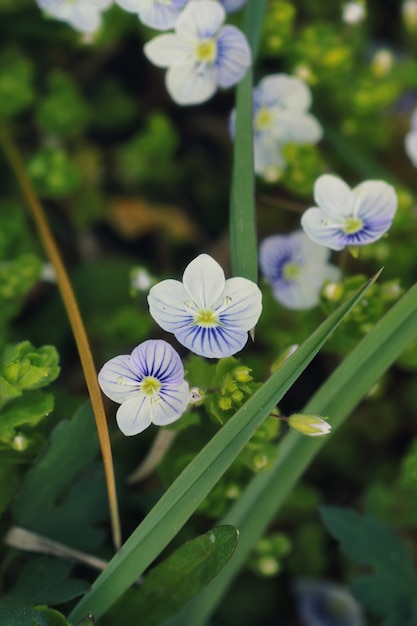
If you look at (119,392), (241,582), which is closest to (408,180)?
(241,582)

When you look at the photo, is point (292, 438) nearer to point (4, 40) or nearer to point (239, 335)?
point (239, 335)

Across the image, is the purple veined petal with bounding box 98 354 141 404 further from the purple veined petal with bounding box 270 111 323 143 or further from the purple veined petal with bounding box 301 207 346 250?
the purple veined petal with bounding box 270 111 323 143

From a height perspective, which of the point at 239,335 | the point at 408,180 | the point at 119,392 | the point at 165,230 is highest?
the point at 408,180

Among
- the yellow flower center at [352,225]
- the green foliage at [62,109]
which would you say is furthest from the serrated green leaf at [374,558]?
the green foliage at [62,109]

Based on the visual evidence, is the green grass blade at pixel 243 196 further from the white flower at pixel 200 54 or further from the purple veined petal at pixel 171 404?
the purple veined petal at pixel 171 404

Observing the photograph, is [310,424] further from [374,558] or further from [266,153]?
[266,153]

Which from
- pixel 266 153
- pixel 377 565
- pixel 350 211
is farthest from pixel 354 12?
pixel 377 565

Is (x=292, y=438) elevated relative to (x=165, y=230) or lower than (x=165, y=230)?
lower
